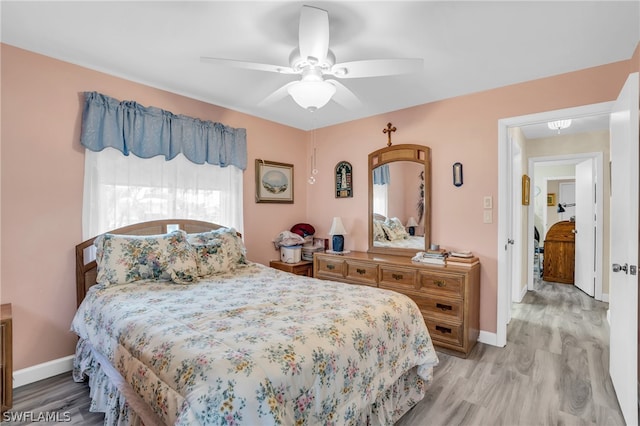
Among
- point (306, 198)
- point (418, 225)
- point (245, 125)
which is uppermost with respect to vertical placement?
point (245, 125)

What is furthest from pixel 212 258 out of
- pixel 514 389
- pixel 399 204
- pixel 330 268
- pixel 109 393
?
pixel 514 389

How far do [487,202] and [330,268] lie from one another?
1.81m

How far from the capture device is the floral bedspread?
3.70 ft

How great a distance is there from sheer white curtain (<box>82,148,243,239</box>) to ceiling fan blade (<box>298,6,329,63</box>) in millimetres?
1959

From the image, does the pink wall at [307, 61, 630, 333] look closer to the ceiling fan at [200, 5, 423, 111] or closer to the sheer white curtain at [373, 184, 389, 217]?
the sheer white curtain at [373, 184, 389, 217]

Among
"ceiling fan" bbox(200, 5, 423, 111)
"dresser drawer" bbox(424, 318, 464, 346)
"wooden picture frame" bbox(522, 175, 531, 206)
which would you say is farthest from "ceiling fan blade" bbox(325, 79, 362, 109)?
"wooden picture frame" bbox(522, 175, 531, 206)

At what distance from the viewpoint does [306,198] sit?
15.0 feet

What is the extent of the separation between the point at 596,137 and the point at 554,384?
386 cm

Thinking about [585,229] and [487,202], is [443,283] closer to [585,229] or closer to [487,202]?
[487,202]

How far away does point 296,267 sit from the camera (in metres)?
3.86

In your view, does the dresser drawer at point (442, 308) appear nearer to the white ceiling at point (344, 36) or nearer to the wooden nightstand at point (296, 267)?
the wooden nightstand at point (296, 267)

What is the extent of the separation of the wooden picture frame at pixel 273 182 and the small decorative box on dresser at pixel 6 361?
95.8 inches

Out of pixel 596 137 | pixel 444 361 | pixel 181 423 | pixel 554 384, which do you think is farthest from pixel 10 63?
pixel 596 137

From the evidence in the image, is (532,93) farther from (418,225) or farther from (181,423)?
(181,423)
